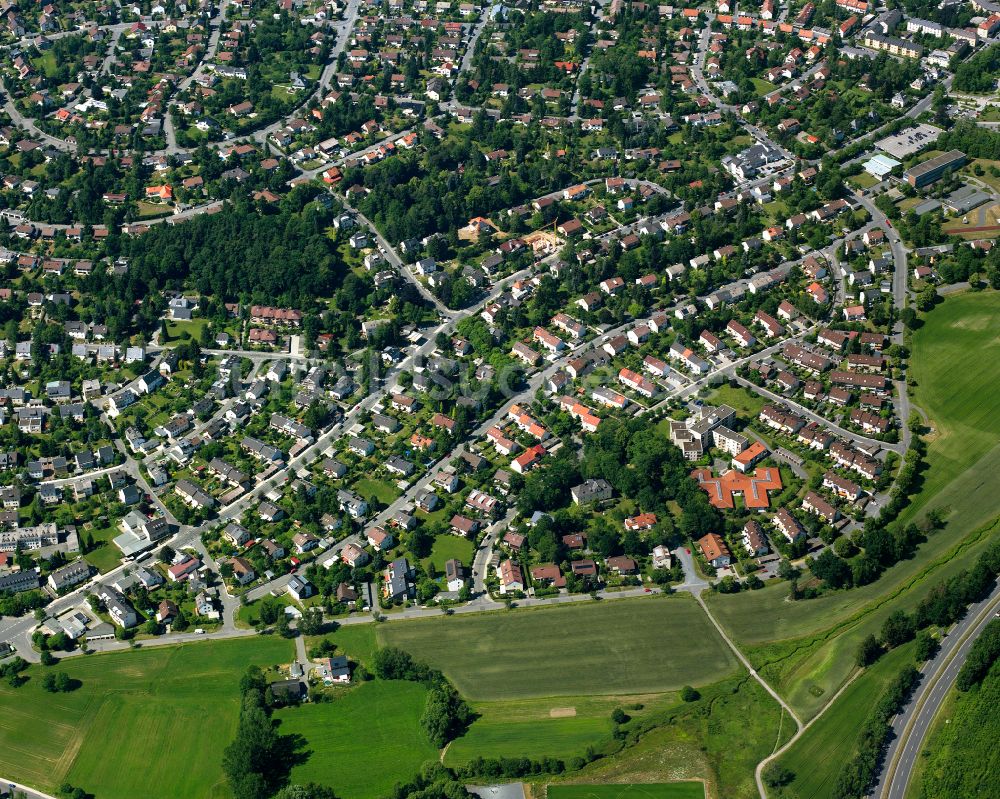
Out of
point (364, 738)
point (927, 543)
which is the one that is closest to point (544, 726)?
point (364, 738)

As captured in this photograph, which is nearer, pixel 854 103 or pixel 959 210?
pixel 959 210

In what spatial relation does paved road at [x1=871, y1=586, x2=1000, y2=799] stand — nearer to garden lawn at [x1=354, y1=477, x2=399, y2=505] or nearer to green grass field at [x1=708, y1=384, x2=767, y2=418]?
green grass field at [x1=708, y1=384, x2=767, y2=418]

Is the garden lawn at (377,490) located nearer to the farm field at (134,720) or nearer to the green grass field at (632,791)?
the farm field at (134,720)

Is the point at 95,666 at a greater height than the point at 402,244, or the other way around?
the point at 402,244

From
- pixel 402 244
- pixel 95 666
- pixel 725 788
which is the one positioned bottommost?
pixel 725 788

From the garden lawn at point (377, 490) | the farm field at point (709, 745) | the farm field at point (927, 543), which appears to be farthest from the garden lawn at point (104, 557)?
the farm field at point (927, 543)

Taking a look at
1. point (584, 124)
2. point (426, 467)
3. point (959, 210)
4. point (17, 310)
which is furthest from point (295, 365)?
point (959, 210)

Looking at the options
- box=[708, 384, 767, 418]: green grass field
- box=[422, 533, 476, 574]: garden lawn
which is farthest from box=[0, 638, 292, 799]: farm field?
box=[708, 384, 767, 418]: green grass field

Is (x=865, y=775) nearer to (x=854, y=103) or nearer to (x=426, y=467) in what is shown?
(x=426, y=467)
